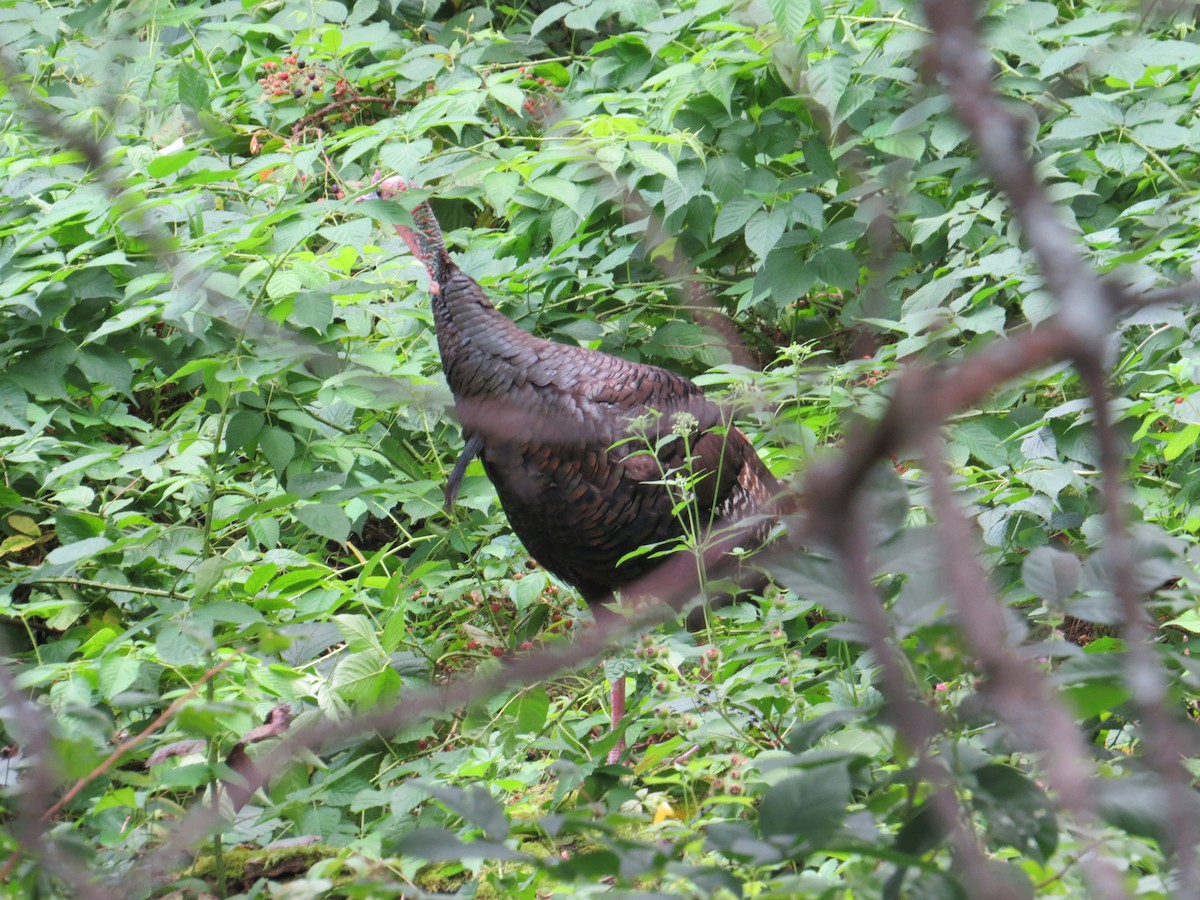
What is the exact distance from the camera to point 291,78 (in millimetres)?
5363

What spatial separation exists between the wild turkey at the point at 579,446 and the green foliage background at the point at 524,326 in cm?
18

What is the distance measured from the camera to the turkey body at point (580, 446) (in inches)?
124

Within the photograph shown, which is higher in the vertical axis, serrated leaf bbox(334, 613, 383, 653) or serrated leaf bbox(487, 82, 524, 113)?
serrated leaf bbox(487, 82, 524, 113)

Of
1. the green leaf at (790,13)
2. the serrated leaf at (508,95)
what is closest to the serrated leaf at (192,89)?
the serrated leaf at (508,95)

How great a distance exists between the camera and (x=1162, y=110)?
145 inches

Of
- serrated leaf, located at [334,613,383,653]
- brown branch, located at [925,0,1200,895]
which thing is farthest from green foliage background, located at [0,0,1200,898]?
brown branch, located at [925,0,1200,895]

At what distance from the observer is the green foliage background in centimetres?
218

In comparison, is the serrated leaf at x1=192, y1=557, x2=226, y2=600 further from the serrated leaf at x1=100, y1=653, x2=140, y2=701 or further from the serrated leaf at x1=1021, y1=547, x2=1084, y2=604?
the serrated leaf at x1=1021, y1=547, x2=1084, y2=604

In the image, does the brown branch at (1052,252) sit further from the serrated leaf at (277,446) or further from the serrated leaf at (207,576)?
the serrated leaf at (277,446)

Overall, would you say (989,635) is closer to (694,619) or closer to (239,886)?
(239,886)

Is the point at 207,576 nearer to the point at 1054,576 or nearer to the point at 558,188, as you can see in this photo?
the point at 1054,576

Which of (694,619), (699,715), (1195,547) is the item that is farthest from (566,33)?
(1195,547)

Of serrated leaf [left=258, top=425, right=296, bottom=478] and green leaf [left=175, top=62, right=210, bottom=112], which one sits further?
green leaf [left=175, top=62, right=210, bottom=112]

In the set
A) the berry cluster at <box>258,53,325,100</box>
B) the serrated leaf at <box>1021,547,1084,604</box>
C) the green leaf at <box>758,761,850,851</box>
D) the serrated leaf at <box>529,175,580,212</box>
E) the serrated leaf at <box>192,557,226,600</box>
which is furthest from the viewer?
the berry cluster at <box>258,53,325,100</box>
